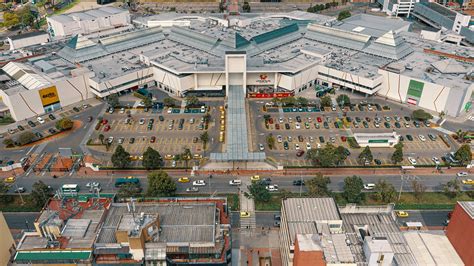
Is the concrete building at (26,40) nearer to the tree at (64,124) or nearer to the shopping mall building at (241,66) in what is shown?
the shopping mall building at (241,66)

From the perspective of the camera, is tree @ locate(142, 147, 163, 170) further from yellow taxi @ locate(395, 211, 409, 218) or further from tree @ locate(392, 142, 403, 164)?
tree @ locate(392, 142, 403, 164)

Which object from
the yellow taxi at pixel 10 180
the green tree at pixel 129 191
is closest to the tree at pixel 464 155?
the green tree at pixel 129 191

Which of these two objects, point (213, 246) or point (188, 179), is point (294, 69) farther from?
point (213, 246)

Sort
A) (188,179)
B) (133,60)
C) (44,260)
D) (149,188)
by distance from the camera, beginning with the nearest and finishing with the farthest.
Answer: (44,260) < (149,188) < (188,179) < (133,60)

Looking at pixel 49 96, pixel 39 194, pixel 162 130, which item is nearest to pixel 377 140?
pixel 162 130

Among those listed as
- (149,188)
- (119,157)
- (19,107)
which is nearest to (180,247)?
(149,188)

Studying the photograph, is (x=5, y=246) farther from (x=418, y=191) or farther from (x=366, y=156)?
(x=418, y=191)

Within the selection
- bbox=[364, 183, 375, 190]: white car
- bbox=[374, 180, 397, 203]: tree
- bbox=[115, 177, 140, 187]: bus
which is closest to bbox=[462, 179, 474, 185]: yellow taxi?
bbox=[374, 180, 397, 203]: tree

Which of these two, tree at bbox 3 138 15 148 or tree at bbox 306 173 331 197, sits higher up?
tree at bbox 306 173 331 197
